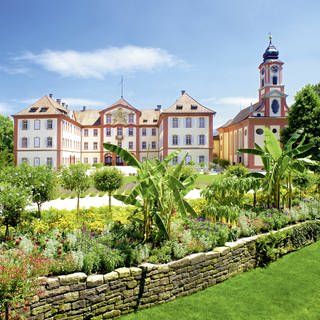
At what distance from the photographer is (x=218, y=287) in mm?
7512

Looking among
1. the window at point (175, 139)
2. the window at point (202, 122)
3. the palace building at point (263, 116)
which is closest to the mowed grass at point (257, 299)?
the palace building at point (263, 116)

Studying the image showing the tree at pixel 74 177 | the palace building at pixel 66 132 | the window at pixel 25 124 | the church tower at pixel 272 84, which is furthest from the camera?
the window at pixel 25 124

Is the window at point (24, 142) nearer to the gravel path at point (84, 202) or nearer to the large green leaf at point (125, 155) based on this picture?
the gravel path at point (84, 202)

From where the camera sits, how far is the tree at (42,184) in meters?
10.4

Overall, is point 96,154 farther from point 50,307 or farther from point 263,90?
point 50,307

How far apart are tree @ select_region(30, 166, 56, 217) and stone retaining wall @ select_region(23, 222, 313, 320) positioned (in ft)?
17.8

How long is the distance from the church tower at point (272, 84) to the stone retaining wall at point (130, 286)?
38.0m

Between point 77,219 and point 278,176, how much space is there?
311 inches

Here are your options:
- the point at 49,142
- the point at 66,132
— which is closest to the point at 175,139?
the point at 66,132

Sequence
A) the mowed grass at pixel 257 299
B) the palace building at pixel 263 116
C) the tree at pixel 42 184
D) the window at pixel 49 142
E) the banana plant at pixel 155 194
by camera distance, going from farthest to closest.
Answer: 1. the window at pixel 49 142
2. the palace building at pixel 263 116
3. the tree at pixel 42 184
4. the banana plant at pixel 155 194
5. the mowed grass at pixel 257 299

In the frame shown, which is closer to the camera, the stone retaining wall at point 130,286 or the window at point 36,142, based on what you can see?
the stone retaining wall at point 130,286

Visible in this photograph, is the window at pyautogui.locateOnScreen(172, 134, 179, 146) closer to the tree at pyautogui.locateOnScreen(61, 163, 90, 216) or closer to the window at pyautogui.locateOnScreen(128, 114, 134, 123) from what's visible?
the window at pyautogui.locateOnScreen(128, 114, 134, 123)

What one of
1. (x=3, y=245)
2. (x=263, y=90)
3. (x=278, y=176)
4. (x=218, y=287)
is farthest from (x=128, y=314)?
(x=263, y=90)

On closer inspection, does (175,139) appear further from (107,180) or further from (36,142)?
(107,180)
